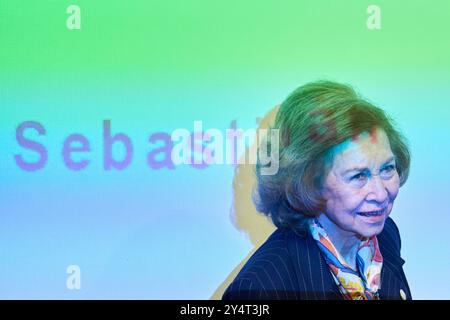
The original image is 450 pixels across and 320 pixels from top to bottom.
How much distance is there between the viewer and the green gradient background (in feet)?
8.13

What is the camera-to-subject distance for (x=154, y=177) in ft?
8.14

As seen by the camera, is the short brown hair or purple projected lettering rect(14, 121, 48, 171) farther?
purple projected lettering rect(14, 121, 48, 171)

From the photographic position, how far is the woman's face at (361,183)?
7.80 feet

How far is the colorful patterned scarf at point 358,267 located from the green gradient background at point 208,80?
0.16 metres

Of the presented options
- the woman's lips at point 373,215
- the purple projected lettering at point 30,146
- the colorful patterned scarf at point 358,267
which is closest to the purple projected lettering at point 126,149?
the purple projected lettering at point 30,146

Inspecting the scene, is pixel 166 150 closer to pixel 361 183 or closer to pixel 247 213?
pixel 247 213

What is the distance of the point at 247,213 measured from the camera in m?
2.47

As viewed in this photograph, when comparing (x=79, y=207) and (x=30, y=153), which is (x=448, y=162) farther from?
(x=30, y=153)

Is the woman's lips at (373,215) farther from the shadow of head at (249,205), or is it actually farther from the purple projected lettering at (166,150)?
the purple projected lettering at (166,150)

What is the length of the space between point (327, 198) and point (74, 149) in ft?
3.05

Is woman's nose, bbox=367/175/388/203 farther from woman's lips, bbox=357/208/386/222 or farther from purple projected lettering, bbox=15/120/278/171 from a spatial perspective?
purple projected lettering, bbox=15/120/278/171

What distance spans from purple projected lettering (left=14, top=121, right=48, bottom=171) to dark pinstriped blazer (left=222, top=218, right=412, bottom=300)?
0.82 m

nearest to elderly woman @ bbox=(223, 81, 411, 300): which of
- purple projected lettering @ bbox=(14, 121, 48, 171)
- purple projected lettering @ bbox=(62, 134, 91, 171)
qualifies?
purple projected lettering @ bbox=(62, 134, 91, 171)

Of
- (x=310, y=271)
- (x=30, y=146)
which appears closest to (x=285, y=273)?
(x=310, y=271)
